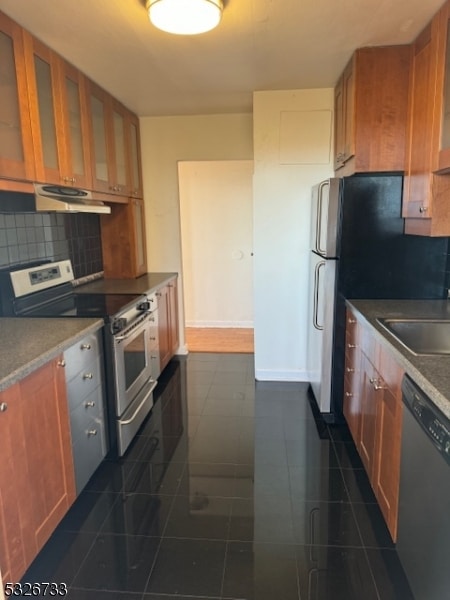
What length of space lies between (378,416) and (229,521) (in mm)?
868

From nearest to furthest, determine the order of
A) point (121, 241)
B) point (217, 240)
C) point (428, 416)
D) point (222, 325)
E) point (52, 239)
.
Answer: point (428, 416) → point (52, 239) → point (121, 241) → point (217, 240) → point (222, 325)

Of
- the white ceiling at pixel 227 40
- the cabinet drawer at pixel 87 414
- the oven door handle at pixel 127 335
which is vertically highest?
the white ceiling at pixel 227 40

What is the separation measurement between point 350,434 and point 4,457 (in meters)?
2.08

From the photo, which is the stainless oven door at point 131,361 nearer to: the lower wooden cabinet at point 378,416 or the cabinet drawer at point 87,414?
the cabinet drawer at point 87,414

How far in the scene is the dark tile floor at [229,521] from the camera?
1683mm

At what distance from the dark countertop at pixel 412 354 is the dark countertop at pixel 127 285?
63.6 inches

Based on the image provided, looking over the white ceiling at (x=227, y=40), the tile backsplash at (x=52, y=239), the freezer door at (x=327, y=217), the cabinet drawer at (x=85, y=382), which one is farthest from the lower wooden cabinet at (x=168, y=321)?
the white ceiling at (x=227, y=40)

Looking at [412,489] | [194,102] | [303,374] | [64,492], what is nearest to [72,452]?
[64,492]

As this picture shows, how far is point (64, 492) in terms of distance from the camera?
6.37ft

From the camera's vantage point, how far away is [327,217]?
2758 mm

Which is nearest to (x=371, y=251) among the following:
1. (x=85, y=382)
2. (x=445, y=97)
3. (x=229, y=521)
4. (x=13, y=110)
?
(x=445, y=97)

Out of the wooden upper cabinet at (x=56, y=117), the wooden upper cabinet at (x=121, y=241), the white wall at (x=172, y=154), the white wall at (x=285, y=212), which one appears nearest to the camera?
the wooden upper cabinet at (x=56, y=117)

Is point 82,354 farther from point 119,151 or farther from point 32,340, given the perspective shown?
point 119,151

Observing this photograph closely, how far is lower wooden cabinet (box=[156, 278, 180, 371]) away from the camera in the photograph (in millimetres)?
3738
